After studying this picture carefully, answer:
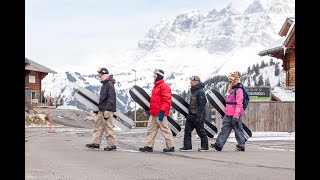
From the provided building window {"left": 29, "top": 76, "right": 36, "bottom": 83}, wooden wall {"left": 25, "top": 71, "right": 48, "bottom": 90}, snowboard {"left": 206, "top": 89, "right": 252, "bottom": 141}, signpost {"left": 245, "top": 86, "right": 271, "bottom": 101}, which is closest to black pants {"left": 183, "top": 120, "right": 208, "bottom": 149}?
snowboard {"left": 206, "top": 89, "right": 252, "bottom": 141}

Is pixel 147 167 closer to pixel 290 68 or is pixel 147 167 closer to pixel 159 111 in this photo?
pixel 159 111

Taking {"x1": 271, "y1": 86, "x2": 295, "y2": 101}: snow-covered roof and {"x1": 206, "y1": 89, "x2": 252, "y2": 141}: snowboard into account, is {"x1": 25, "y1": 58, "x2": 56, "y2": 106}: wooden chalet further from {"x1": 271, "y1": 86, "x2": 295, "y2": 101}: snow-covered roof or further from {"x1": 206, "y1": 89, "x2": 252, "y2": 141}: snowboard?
{"x1": 206, "y1": 89, "x2": 252, "y2": 141}: snowboard

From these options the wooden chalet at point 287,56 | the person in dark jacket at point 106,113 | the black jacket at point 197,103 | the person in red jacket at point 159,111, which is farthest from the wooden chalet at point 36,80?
the person in red jacket at point 159,111

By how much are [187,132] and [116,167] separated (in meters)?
4.35

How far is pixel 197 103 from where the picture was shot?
12.4 meters

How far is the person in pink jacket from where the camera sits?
12219mm

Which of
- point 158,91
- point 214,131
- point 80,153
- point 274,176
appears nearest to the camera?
point 274,176

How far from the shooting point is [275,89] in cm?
3244

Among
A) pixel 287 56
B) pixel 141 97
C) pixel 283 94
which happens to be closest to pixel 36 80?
pixel 287 56

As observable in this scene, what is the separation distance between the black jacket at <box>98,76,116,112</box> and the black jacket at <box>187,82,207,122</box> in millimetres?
1728

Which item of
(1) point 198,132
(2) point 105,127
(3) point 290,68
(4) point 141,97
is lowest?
(1) point 198,132

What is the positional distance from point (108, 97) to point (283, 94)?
66.6ft
